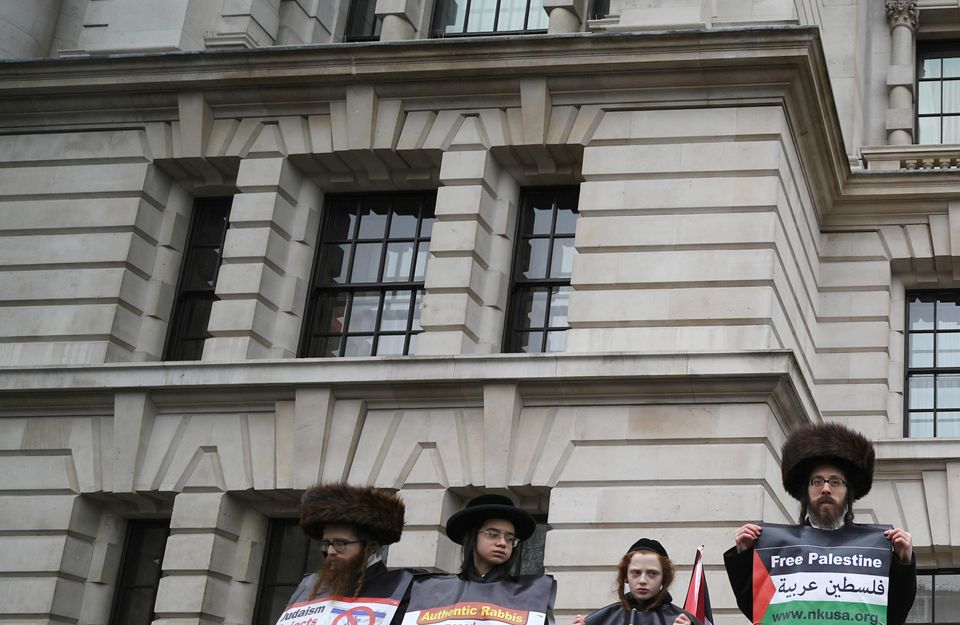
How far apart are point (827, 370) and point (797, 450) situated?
447 inches

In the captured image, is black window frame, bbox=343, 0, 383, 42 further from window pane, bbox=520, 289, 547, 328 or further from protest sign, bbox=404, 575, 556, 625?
protest sign, bbox=404, 575, 556, 625

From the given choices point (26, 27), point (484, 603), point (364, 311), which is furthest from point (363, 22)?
point (484, 603)

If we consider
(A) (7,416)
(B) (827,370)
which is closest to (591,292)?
(B) (827,370)

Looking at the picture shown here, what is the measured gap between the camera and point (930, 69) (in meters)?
23.9

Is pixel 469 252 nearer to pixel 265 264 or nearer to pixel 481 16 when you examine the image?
pixel 265 264

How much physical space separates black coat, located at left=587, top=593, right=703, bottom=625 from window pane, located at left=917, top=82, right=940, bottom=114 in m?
15.0

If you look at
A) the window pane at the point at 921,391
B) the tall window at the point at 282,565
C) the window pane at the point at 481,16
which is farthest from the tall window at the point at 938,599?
the window pane at the point at 481,16

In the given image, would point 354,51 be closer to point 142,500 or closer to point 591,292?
point 591,292

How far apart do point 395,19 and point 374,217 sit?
114 inches

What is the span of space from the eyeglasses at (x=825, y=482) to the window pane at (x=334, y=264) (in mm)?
11275

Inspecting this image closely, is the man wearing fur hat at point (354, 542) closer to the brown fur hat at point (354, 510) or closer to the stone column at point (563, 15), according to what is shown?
the brown fur hat at point (354, 510)

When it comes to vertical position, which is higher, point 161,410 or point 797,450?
point 161,410

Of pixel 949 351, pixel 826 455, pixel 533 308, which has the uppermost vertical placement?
pixel 949 351

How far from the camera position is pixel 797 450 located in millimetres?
10305
